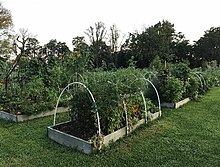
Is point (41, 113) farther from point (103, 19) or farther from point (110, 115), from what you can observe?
point (103, 19)

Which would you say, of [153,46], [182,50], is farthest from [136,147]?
[182,50]

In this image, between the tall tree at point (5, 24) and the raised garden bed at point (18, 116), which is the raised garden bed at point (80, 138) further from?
the tall tree at point (5, 24)

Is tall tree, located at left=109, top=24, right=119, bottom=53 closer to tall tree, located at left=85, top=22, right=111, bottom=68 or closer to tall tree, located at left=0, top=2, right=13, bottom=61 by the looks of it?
tall tree, located at left=85, top=22, right=111, bottom=68

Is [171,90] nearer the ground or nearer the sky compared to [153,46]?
nearer the ground

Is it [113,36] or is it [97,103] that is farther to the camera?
[113,36]

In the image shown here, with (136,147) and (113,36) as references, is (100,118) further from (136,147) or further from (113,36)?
(113,36)

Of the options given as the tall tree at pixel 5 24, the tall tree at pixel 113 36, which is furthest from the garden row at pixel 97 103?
the tall tree at pixel 113 36

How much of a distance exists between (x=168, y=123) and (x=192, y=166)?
2248mm

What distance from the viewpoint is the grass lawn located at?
3.65m

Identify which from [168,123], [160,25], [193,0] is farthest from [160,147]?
[160,25]

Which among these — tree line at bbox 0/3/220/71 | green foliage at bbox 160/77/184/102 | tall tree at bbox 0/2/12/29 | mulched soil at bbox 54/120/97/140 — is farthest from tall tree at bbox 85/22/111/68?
mulched soil at bbox 54/120/97/140

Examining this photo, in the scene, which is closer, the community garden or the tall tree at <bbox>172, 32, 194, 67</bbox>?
the community garden

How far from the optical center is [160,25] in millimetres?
28203

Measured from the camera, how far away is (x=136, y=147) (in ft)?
13.7
